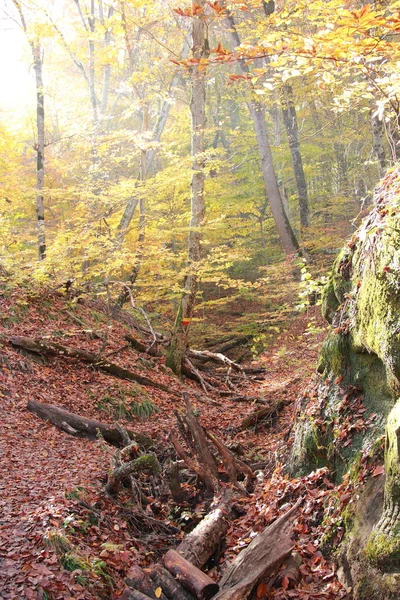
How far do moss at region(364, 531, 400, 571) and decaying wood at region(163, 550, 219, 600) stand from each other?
1248mm

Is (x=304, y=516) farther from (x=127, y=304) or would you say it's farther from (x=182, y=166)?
(x=127, y=304)

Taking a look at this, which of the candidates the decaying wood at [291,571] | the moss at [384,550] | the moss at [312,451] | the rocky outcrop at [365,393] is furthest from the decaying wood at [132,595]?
the moss at [312,451]

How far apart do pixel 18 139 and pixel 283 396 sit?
45.1 feet

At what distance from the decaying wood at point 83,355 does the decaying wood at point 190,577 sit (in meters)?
6.35

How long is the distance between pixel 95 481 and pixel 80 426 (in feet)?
6.57

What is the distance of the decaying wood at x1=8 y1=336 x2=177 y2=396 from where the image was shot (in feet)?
30.5

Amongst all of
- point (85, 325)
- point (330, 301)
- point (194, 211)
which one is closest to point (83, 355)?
point (85, 325)

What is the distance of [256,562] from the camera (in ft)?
11.9

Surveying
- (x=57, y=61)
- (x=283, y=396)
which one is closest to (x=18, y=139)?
(x=57, y=61)

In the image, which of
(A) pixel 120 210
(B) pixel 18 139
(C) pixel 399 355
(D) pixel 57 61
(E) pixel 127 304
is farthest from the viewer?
(D) pixel 57 61

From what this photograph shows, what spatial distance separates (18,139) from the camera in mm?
16891

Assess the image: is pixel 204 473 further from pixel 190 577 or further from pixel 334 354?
pixel 334 354

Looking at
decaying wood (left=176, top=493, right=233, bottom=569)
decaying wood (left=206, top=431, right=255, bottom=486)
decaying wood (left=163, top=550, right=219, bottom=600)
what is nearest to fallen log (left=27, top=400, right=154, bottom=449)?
decaying wood (left=206, top=431, right=255, bottom=486)

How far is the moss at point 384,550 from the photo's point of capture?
2.96m
